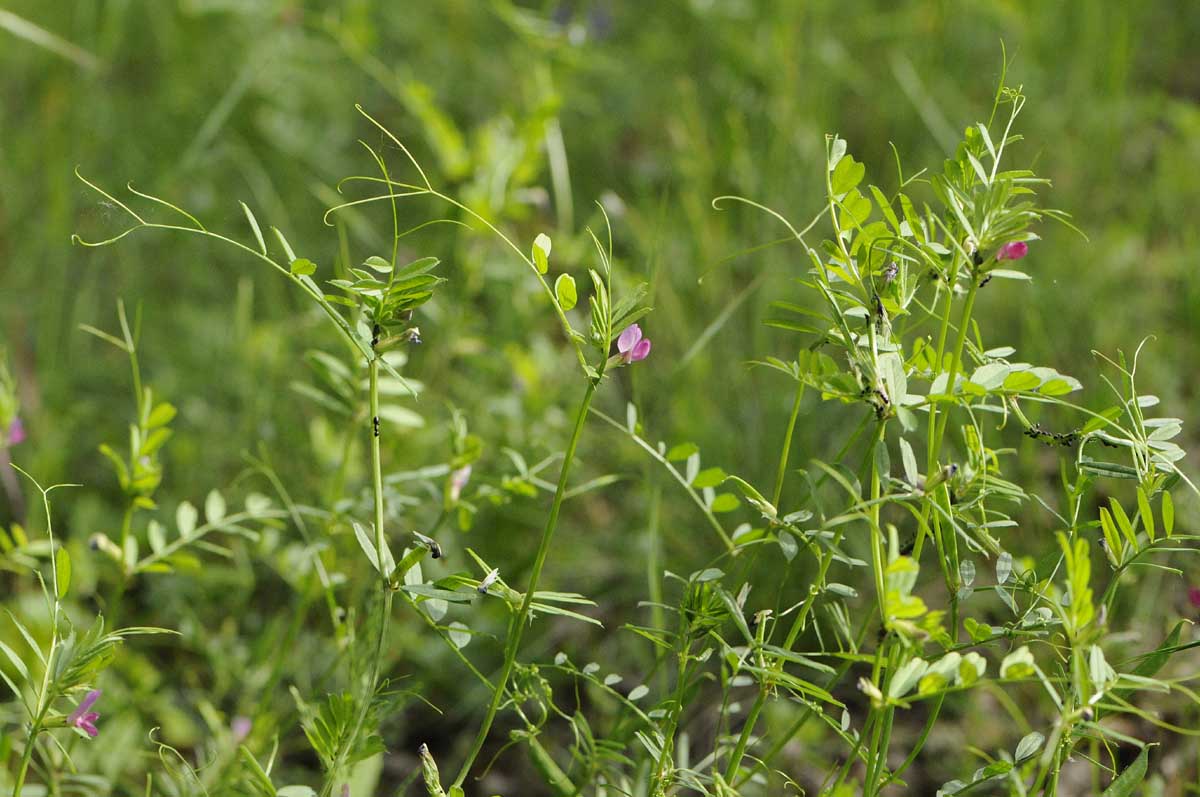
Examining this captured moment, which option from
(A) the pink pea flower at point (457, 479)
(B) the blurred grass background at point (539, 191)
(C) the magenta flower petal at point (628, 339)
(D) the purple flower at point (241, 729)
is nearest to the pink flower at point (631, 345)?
(C) the magenta flower petal at point (628, 339)

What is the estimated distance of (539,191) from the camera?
1868 mm

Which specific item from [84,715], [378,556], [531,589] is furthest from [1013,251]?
[84,715]

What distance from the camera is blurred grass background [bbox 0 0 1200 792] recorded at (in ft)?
6.08

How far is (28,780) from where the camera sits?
1494 mm

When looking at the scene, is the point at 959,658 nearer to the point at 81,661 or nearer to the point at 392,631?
the point at 81,661

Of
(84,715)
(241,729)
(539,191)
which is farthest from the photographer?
(539,191)

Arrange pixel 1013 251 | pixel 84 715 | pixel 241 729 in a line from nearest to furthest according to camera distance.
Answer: pixel 1013 251 < pixel 84 715 < pixel 241 729

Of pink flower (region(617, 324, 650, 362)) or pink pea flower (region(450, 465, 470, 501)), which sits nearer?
pink flower (region(617, 324, 650, 362))

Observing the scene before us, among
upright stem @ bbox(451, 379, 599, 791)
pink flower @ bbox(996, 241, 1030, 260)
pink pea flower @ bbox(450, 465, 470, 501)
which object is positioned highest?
pink flower @ bbox(996, 241, 1030, 260)

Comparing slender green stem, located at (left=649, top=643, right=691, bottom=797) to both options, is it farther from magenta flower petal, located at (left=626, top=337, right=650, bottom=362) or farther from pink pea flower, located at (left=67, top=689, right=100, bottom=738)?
pink pea flower, located at (left=67, top=689, right=100, bottom=738)

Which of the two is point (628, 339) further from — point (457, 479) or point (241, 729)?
point (241, 729)

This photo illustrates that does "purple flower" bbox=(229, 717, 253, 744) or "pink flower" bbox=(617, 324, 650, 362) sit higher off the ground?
"pink flower" bbox=(617, 324, 650, 362)

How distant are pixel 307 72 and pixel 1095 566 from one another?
217 centimetres

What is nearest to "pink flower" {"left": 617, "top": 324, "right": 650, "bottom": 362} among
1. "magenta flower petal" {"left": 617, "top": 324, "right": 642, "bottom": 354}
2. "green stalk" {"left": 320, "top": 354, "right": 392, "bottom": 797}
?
"magenta flower petal" {"left": 617, "top": 324, "right": 642, "bottom": 354}
